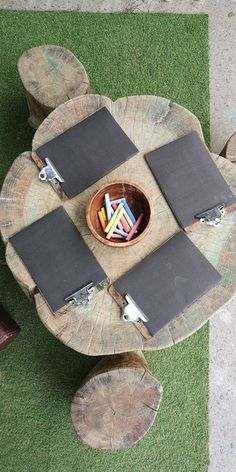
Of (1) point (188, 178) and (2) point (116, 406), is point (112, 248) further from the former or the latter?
(2) point (116, 406)

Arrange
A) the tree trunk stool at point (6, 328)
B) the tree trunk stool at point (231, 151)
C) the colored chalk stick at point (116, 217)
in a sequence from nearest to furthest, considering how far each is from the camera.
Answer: the colored chalk stick at point (116, 217)
the tree trunk stool at point (6, 328)
the tree trunk stool at point (231, 151)

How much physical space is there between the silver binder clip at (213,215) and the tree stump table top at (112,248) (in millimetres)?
63

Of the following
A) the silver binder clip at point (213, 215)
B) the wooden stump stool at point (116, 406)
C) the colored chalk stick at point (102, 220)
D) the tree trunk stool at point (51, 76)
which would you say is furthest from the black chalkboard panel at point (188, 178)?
the wooden stump stool at point (116, 406)

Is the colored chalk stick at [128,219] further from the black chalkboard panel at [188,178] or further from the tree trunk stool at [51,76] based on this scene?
the tree trunk stool at [51,76]

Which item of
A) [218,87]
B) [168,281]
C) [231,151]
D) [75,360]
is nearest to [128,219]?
[168,281]

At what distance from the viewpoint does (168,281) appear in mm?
2572

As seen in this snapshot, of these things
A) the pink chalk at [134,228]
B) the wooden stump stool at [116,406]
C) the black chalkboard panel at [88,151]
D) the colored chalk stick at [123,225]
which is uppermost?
the black chalkboard panel at [88,151]

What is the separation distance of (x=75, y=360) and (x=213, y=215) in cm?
154

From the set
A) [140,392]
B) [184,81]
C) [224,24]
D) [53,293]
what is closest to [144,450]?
[140,392]

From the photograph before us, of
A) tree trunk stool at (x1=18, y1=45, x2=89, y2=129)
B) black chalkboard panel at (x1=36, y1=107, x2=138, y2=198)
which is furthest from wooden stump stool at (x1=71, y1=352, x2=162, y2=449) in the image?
tree trunk stool at (x1=18, y1=45, x2=89, y2=129)

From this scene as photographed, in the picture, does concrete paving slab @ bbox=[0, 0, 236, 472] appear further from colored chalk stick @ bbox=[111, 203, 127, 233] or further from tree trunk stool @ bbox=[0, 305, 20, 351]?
tree trunk stool @ bbox=[0, 305, 20, 351]

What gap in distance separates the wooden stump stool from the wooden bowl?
0.81 m

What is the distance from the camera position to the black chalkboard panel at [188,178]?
266cm

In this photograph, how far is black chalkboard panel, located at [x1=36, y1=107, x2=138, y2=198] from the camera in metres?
2.68
